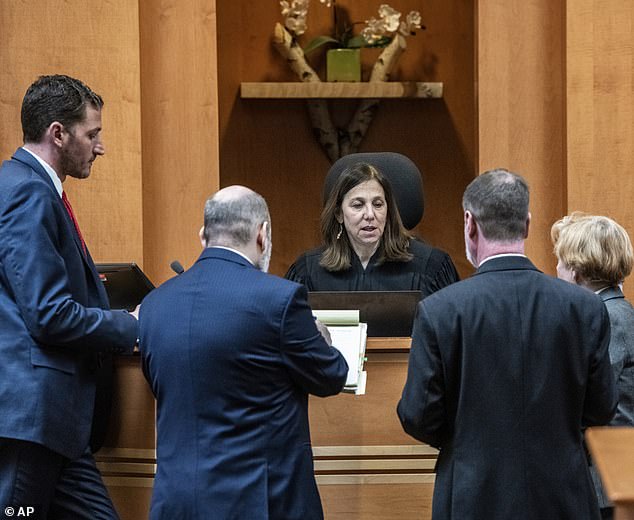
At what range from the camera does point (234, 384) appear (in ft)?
8.62

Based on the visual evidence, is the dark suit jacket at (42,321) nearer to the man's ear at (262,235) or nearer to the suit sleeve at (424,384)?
the man's ear at (262,235)

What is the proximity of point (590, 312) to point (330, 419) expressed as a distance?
40.4 inches

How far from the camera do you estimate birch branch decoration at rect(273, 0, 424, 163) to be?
5.94 meters

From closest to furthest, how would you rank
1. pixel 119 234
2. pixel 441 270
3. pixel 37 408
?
pixel 37 408 < pixel 441 270 < pixel 119 234

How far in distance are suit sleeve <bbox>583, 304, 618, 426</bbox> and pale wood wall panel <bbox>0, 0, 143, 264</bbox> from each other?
2.94 m

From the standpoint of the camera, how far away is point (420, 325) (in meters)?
2.61

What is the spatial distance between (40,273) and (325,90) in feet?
10.8

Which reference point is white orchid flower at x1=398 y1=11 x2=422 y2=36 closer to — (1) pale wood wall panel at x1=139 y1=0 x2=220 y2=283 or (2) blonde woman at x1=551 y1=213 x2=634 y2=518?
(1) pale wood wall panel at x1=139 y1=0 x2=220 y2=283

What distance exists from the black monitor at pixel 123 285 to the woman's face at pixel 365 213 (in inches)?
37.1

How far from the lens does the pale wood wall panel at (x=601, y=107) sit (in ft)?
16.9

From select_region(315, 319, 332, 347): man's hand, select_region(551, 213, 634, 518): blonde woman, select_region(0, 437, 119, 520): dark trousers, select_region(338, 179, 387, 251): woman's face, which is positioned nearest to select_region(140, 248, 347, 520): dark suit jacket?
select_region(315, 319, 332, 347): man's hand

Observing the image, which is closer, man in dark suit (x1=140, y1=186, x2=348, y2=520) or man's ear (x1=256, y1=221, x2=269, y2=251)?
man in dark suit (x1=140, y1=186, x2=348, y2=520)

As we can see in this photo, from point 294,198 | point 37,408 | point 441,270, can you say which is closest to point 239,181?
point 294,198

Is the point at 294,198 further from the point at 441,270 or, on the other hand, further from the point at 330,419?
the point at 330,419
